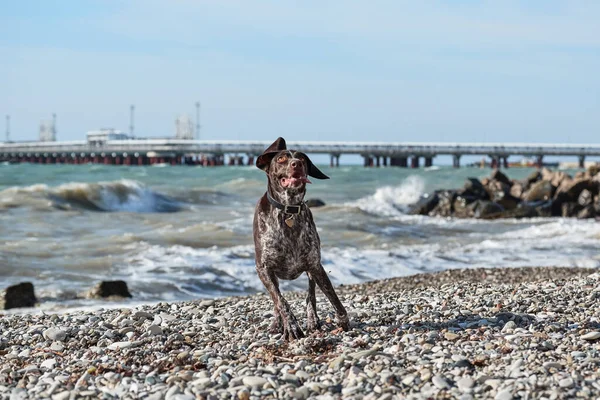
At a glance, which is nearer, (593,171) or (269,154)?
(269,154)

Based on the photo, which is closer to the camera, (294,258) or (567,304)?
(294,258)

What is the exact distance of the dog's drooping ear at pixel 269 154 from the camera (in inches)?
199

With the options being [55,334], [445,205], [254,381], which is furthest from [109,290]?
[445,205]

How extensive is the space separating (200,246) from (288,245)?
11.3 meters

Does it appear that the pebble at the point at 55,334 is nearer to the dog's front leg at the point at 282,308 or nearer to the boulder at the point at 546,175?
the dog's front leg at the point at 282,308

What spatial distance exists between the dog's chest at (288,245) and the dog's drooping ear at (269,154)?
0.34m

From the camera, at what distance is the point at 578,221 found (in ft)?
76.2

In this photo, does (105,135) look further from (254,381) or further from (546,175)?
(254,381)

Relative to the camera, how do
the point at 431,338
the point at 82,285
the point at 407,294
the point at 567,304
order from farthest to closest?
1. the point at 82,285
2. the point at 407,294
3. the point at 567,304
4. the point at 431,338

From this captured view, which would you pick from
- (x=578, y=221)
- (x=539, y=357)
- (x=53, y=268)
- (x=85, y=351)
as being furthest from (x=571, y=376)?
(x=578, y=221)

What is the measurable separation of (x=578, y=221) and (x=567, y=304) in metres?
18.0

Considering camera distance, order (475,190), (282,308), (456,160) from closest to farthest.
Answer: (282,308) < (475,190) < (456,160)

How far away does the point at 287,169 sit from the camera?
4840 millimetres

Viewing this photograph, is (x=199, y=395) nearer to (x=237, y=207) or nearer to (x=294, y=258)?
(x=294, y=258)
